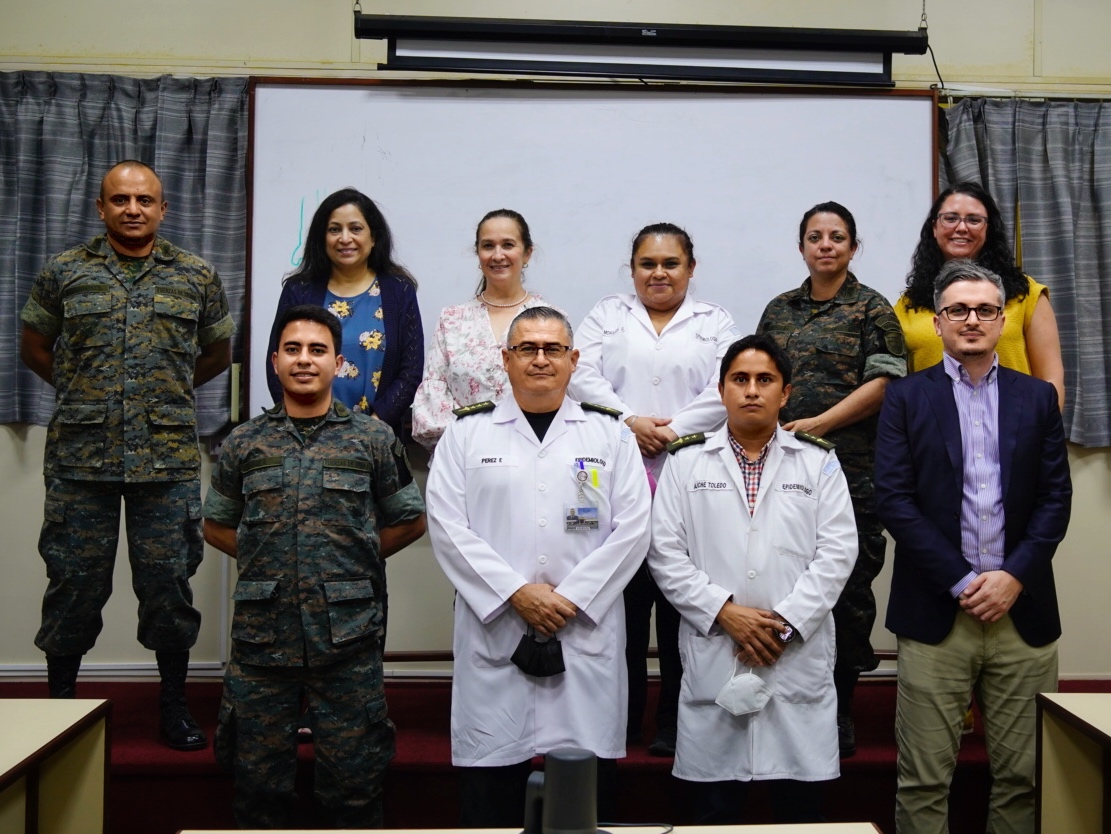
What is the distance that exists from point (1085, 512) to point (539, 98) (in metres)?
2.75

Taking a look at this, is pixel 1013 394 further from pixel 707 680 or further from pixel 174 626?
pixel 174 626

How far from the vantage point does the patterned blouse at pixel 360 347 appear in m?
3.36

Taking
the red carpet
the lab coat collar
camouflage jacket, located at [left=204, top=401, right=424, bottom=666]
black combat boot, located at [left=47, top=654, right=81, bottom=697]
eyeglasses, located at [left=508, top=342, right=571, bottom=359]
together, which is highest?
eyeglasses, located at [left=508, top=342, right=571, bottom=359]

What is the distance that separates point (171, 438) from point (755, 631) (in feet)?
5.62

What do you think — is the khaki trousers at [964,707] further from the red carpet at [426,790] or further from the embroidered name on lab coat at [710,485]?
the embroidered name on lab coat at [710,485]

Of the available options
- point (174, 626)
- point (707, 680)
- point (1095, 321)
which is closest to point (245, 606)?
point (174, 626)

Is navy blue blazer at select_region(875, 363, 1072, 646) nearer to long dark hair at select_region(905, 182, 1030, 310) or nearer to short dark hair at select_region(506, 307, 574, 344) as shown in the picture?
long dark hair at select_region(905, 182, 1030, 310)

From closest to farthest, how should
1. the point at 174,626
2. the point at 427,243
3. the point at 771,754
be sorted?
the point at 771,754
the point at 174,626
the point at 427,243

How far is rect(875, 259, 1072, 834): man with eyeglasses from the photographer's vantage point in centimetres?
265

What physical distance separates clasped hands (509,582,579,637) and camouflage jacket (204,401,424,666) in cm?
38

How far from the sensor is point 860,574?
3.20 metres

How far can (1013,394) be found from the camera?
2.72m

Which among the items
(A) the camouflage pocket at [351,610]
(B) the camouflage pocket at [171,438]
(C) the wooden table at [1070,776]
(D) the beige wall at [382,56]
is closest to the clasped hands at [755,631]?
(C) the wooden table at [1070,776]

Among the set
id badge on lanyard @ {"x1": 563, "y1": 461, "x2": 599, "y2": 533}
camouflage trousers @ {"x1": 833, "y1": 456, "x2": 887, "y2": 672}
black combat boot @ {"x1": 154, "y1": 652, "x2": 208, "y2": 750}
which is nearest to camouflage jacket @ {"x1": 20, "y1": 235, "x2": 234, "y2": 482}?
black combat boot @ {"x1": 154, "y1": 652, "x2": 208, "y2": 750}
